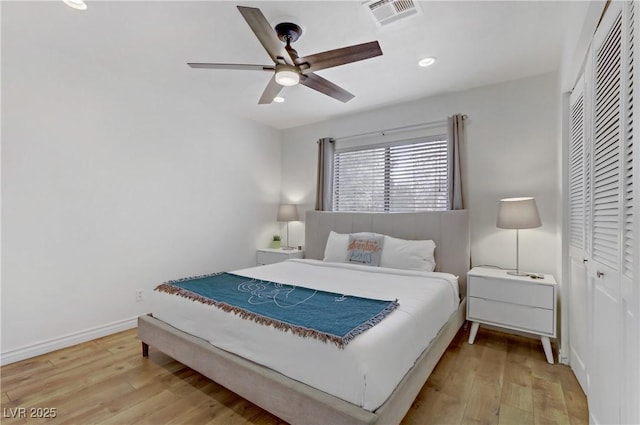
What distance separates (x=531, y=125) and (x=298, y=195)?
3.07 metres

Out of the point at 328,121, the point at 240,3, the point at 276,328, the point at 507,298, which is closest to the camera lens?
the point at 276,328

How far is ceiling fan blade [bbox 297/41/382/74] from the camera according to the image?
1.82m

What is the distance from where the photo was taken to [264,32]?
1736 millimetres

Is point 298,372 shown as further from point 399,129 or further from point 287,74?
point 399,129

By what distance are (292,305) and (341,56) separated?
5.48 feet

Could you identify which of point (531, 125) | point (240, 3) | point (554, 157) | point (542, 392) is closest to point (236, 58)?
point (240, 3)

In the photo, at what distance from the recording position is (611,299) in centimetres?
128

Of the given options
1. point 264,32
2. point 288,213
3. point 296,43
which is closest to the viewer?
point 264,32

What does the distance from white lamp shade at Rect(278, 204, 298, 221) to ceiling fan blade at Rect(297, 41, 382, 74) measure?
8.22 ft

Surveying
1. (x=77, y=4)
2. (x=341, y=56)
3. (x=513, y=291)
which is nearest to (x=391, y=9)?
(x=341, y=56)

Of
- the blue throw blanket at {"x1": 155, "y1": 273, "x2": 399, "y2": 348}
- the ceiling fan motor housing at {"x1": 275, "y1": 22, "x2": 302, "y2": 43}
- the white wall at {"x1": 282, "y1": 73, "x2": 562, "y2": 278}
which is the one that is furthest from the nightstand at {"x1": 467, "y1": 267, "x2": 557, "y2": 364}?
the ceiling fan motor housing at {"x1": 275, "y1": 22, "x2": 302, "y2": 43}

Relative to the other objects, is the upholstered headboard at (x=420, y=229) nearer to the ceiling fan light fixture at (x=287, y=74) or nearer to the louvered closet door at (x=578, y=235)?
the louvered closet door at (x=578, y=235)

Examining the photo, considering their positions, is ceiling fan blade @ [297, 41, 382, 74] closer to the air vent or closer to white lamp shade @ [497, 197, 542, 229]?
the air vent

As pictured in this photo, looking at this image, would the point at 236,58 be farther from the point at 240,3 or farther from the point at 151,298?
the point at 151,298
